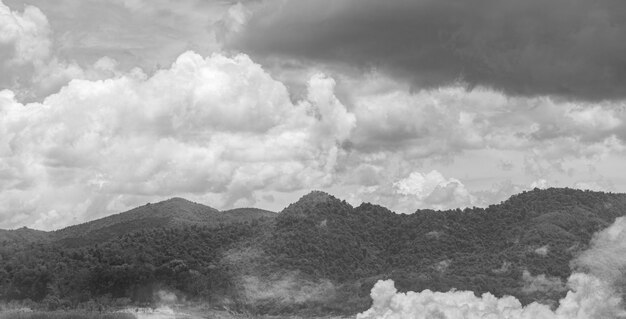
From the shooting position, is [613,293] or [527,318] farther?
[613,293]

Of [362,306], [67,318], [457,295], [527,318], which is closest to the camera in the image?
[527,318]

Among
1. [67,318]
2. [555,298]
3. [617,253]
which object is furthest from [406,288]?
[67,318]

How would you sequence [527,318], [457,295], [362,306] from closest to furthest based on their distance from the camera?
[527,318]
[457,295]
[362,306]

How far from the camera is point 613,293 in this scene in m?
61.0

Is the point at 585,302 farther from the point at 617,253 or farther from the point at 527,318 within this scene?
the point at 617,253

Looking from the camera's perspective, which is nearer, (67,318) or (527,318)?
(527,318)

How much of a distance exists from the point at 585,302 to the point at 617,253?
10732cm

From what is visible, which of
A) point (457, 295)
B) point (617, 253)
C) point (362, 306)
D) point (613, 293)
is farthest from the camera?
point (362, 306)

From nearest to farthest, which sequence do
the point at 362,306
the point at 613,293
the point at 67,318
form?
the point at 613,293
the point at 67,318
the point at 362,306

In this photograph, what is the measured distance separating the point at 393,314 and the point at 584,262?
487 feet

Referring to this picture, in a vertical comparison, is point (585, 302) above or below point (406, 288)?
below

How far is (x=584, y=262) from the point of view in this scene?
197 m

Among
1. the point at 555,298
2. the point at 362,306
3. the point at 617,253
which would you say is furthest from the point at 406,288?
the point at 617,253

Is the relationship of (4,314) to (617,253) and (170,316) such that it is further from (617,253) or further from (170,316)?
(617,253)
